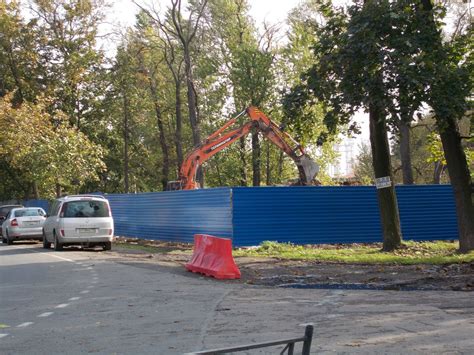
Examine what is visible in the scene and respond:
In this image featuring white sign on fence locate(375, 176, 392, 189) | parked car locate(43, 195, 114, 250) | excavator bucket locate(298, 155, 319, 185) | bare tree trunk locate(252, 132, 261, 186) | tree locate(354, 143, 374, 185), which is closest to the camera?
white sign on fence locate(375, 176, 392, 189)

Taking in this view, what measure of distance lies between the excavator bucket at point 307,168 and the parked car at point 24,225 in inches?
422

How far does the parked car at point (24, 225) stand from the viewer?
2434cm

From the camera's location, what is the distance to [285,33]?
39.8m

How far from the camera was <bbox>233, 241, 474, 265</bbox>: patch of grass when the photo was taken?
1452 centimetres

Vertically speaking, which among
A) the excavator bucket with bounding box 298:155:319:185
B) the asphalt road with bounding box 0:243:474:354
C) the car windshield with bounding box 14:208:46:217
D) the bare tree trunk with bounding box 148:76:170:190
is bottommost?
the asphalt road with bounding box 0:243:474:354

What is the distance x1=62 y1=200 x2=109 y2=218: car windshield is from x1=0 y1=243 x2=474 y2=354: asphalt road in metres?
6.85

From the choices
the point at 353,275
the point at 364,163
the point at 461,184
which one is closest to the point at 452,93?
the point at 461,184

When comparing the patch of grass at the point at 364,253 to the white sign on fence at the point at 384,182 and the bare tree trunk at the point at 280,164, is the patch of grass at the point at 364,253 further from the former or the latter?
the bare tree trunk at the point at 280,164

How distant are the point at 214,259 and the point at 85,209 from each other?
814 centimetres

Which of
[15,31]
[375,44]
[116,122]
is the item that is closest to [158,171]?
[116,122]

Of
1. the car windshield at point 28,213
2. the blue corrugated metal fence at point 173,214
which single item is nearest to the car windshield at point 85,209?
the blue corrugated metal fence at point 173,214

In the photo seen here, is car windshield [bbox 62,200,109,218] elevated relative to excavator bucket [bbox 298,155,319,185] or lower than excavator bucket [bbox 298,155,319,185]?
lower

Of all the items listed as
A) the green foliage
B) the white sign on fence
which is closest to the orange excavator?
the white sign on fence

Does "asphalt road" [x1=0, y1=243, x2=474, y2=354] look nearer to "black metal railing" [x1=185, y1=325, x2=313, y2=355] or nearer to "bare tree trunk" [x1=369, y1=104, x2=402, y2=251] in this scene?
"black metal railing" [x1=185, y1=325, x2=313, y2=355]
